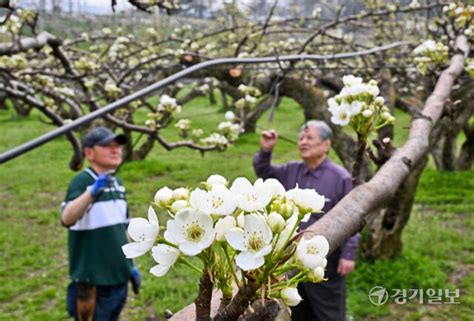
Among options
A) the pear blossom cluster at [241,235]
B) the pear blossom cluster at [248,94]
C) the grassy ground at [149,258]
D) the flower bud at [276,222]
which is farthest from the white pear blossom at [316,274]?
the pear blossom cluster at [248,94]

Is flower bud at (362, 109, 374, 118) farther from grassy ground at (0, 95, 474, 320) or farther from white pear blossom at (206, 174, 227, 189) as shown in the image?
grassy ground at (0, 95, 474, 320)

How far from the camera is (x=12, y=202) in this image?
859 cm

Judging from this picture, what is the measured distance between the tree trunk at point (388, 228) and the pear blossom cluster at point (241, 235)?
4.29 meters

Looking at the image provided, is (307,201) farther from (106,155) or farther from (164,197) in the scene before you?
(106,155)

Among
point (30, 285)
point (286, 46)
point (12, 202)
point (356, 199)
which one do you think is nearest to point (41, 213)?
point (12, 202)

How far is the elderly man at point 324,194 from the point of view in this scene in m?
3.18

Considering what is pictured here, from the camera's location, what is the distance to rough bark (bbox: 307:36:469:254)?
1.27m

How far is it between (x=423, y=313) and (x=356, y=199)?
11.6 feet

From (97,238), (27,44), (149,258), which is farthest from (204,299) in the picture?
(149,258)

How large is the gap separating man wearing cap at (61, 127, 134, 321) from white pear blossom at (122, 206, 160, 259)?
2318 millimetres

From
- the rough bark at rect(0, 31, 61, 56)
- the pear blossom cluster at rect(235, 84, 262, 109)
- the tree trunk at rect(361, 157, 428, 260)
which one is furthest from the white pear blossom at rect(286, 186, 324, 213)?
the tree trunk at rect(361, 157, 428, 260)

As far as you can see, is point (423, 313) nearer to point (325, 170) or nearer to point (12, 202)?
point (325, 170)

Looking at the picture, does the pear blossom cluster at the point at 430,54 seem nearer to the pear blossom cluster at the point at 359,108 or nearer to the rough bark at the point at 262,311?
the pear blossom cluster at the point at 359,108

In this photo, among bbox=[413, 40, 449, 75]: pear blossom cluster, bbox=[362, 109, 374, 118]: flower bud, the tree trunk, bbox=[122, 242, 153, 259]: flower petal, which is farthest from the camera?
the tree trunk
